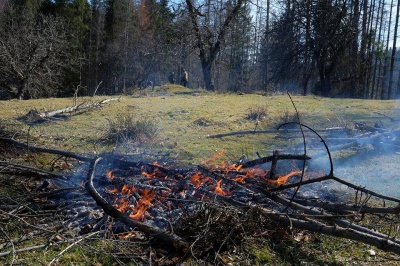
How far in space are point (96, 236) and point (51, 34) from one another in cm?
1748

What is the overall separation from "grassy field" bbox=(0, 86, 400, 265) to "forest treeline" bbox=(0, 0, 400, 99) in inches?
204

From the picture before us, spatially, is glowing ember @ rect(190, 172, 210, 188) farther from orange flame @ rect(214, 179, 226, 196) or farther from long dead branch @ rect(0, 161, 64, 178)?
long dead branch @ rect(0, 161, 64, 178)

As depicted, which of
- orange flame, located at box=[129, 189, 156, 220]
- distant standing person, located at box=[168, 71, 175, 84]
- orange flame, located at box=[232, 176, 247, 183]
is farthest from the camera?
distant standing person, located at box=[168, 71, 175, 84]

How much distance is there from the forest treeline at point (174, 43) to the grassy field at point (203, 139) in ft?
17.0

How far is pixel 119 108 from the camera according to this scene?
32.0ft

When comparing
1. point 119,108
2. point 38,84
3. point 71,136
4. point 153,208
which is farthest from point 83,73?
point 153,208

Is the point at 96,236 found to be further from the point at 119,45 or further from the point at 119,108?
the point at 119,45

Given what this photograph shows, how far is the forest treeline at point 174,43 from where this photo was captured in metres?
17.9

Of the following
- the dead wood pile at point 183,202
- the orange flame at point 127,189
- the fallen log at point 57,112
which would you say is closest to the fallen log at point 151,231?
the dead wood pile at point 183,202

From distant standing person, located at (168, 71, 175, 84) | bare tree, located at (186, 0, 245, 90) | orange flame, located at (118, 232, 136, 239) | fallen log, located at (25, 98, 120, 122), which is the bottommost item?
orange flame, located at (118, 232, 136, 239)

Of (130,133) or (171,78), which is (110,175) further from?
(171,78)

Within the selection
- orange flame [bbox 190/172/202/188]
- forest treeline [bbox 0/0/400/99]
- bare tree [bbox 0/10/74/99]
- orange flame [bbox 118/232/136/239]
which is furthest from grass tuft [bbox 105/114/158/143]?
bare tree [bbox 0/10/74/99]

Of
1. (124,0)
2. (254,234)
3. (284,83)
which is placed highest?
(124,0)

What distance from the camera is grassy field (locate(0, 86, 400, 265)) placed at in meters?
2.71
